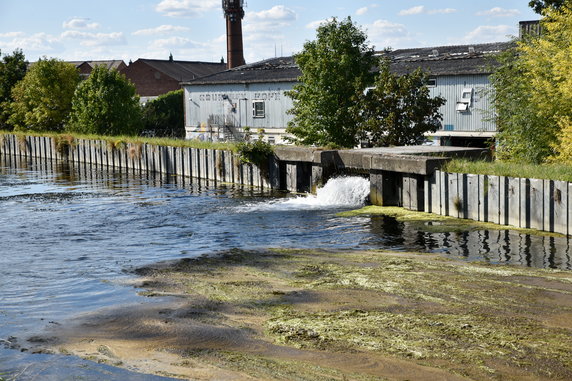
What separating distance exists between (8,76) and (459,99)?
159 feet

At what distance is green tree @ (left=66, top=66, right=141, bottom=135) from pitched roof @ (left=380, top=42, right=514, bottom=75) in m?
20.9

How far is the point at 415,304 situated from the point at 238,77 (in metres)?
47.8

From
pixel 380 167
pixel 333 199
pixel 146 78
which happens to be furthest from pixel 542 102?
pixel 146 78

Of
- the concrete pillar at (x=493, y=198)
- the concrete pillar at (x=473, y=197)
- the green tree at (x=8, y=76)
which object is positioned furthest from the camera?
the green tree at (x=8, y=76)

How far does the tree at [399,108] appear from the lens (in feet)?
111

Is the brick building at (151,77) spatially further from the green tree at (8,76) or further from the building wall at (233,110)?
the building wall at (233,110)

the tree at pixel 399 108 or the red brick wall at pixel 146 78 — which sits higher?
the red brick wall at pixel 146 78

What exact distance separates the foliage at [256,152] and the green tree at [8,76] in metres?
42.8

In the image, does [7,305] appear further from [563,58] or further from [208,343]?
[563,58]

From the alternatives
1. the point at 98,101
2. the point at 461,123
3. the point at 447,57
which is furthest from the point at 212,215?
the point at 98,101

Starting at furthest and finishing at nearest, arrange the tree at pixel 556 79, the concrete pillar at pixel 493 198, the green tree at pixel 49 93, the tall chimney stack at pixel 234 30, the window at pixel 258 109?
the tall chimney stack at pixel 234 30
the green tree at pixel 49 93
the window at pixel 258 109
the tree at pixel 556 79
the concrete pillar at pixel 493 198

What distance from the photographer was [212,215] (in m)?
27.4

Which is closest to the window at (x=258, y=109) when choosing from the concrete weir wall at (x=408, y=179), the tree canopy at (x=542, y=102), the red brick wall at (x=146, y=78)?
the concrete weir wall at (x=408, y=179)

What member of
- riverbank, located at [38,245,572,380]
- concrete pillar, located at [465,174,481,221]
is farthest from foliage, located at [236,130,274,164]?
riverbank, located at [38,245,572,380]
